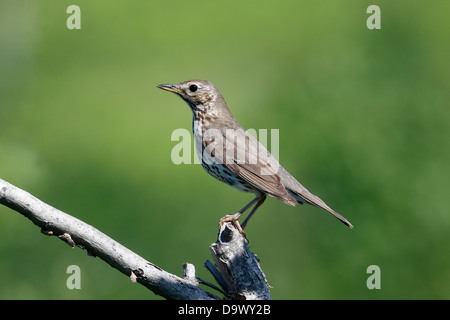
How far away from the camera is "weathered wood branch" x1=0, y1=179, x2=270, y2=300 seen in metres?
4.38

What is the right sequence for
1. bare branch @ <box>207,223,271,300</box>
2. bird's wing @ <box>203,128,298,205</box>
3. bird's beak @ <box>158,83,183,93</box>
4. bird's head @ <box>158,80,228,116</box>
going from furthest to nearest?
bird's head @ <box>158,80,228,116</box> → bird's beak @ <box>158,83,183,93</box> → bird's wing @ <box>203,128,298,205</box> → bare branch @ <box>207,223,271,300</box>

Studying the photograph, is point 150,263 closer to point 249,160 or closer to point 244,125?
point 249,160

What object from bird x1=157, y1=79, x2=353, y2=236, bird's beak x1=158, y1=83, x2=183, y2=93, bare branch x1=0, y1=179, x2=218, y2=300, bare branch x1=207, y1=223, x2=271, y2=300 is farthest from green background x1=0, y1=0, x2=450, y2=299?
bare branch x1=0, y1=179, x2=218, y2=300

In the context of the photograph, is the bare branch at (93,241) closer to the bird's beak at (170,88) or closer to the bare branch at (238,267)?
the bare branch at (238,267)

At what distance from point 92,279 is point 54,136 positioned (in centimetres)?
269

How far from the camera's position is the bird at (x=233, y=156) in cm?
642

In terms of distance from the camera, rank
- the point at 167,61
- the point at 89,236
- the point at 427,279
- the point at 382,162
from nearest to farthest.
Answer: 1. the point at 89,236
2. the point at 427,279
3. the point at 382,162
4. the point at 167,61

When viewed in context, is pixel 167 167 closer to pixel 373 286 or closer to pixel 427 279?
pixel 373 286

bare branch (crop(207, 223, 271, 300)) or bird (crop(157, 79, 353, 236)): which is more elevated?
bird (crop(157, 79, 353, 236))

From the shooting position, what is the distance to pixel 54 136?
10.5m

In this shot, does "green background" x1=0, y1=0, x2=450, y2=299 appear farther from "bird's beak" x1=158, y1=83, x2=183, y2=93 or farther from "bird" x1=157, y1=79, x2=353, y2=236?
"bird's beak" x1=158, y1=83, x2=183, y2=93

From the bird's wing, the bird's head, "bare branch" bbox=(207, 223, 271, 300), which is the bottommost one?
"bare branch" bbox=(207, 223, 271, 300)

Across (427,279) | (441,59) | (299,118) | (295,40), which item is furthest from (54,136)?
(441,59)

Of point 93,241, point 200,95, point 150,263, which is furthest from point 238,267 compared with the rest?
point 200,95
